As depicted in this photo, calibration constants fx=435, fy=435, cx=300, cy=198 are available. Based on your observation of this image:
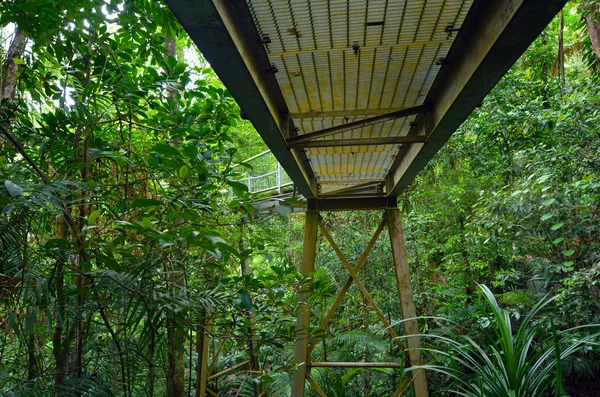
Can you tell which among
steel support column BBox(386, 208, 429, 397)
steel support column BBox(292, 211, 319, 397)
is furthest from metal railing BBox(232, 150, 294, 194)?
steel support column BBox(386, 208, 429, 397)

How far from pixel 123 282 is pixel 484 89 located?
1694 millimetres

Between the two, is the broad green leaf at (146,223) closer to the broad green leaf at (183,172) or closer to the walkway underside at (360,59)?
the broad green leaf at (183,172)

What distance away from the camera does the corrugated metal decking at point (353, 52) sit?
68.4 inches

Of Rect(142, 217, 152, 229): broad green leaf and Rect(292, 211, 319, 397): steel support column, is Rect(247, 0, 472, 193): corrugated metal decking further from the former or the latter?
Rect(292, 211, 319, 397): steel support column

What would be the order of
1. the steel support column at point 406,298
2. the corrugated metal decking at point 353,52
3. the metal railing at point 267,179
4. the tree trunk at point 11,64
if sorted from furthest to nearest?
the metal railing at point 267,179 → the steel support column at point 406,298 → the tree trunk at point 11,64 → the corrugated metal decking at point 353,52

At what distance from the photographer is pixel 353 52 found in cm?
207

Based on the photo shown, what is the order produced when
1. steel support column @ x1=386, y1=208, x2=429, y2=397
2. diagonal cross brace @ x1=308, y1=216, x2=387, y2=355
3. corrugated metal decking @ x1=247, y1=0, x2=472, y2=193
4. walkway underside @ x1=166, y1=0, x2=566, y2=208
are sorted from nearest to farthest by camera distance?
walkway underside @ x1=166, y1=0, x2=566, y2=208, corrugated metal decking @ x1=247, y1=0, x2=472, y2=193, steel support column @ x1=386, y1=208, x2=429, y2=397, diagonal cross brace @ x1=308, y1=216, x2=387, y2=355

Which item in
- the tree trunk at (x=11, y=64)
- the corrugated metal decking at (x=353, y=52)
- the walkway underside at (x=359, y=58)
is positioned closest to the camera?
the walkway underside at (x=359, y=58)

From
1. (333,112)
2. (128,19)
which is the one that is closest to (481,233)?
(333,112)

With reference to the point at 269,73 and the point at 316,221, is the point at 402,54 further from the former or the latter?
the point at 316,221

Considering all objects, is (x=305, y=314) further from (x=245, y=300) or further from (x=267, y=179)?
(x=267, y=179)

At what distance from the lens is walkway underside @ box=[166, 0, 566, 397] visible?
4.93ft

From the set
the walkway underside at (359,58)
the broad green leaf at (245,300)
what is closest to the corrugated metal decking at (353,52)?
the walkway underside at (359,58)

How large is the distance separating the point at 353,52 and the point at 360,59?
0.30 feet
